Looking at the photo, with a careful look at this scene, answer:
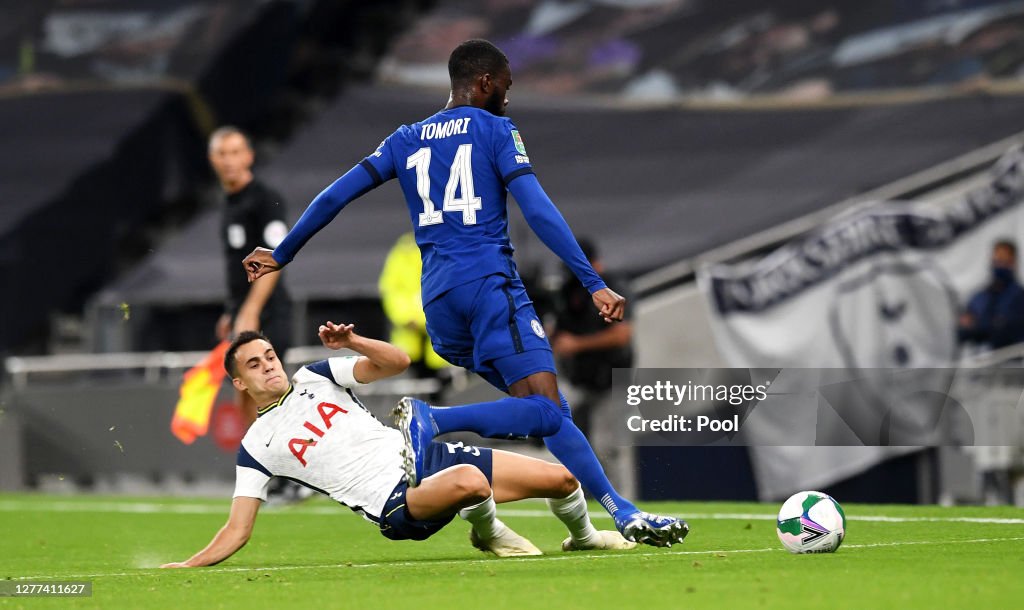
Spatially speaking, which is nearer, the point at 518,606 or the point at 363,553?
the point at 518,606

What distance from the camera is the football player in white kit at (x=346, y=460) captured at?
22.1ft

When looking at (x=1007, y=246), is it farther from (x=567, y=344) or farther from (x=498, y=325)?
(x=498, y=325)

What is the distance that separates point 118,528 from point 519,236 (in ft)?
22.7

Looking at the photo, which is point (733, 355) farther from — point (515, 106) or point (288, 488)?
point (515, 106)

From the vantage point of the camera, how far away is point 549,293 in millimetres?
13836

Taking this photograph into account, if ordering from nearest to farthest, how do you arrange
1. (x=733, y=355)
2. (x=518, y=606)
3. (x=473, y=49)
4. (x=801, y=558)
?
(x=518, y=606) < (x=801, y=558) < (x=473, y=49) < (x=733, y=355)

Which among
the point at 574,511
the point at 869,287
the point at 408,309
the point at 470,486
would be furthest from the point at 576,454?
the point at 408,309

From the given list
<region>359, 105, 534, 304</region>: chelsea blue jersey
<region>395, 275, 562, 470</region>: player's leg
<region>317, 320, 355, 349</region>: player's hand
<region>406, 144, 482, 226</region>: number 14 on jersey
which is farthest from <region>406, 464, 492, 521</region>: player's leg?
<region>406, 144, 482, 226</region>: number 14 on jersey

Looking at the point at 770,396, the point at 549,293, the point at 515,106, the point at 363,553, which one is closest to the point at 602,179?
the point at 515,106

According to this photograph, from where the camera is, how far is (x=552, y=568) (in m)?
6.27

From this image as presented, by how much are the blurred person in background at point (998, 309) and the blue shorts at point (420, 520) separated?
6.91 metres

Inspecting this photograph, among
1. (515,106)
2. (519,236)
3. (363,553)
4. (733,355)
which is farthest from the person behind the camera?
(515,106)

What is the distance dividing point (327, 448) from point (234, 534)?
19.4 inches

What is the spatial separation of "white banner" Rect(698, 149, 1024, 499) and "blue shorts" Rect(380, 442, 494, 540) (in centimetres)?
605
